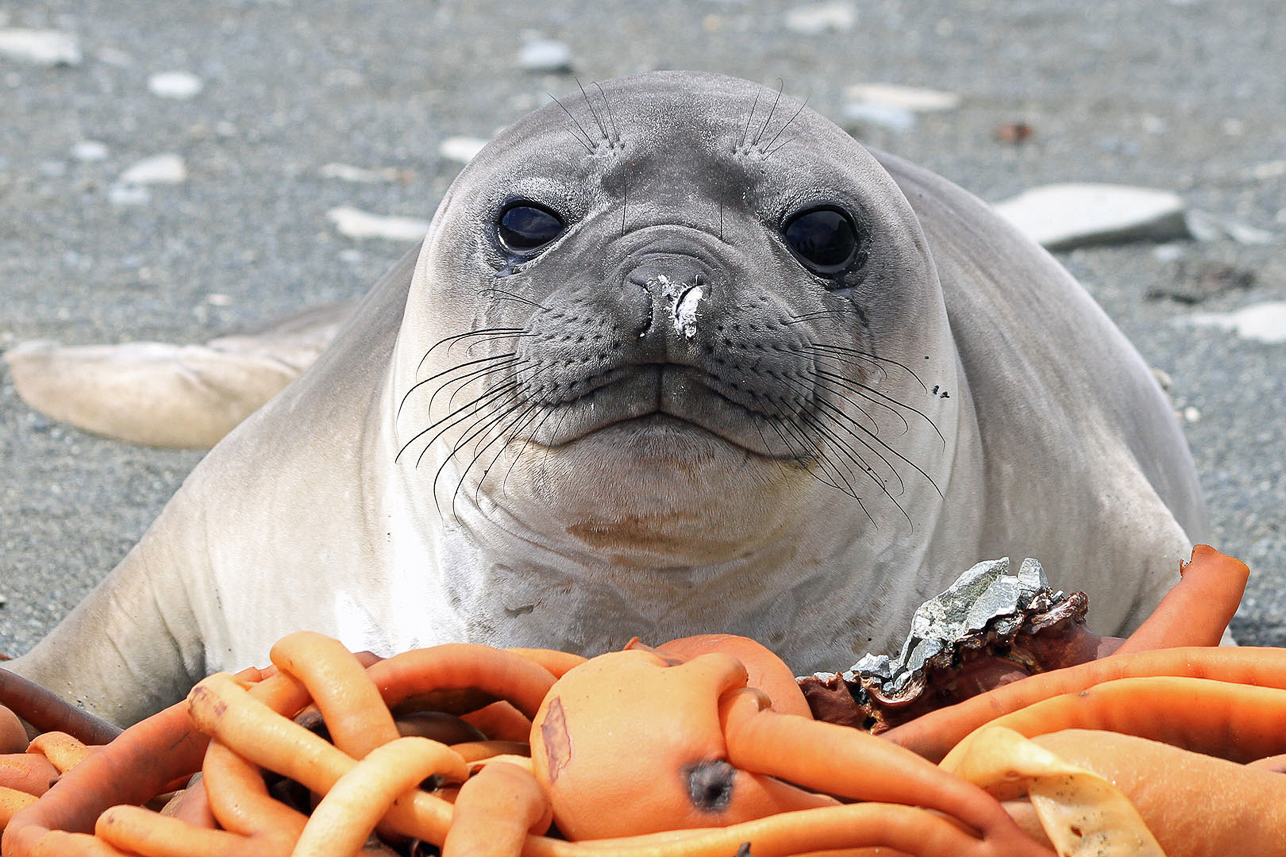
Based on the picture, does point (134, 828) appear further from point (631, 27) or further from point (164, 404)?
point (631, 27)

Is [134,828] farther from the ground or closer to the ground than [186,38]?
closer to the ground

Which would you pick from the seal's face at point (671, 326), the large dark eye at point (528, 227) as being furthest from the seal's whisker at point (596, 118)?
the large dark eye at point (528, 227)

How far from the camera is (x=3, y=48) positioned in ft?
25.1

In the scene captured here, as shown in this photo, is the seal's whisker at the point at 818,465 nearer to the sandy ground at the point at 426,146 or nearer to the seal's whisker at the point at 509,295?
the seal's whisker at the point at 509,295

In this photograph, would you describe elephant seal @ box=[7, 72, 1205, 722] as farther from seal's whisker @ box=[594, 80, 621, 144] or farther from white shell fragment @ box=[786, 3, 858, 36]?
white shell fragment @ box=[786, 3, 858, 36]

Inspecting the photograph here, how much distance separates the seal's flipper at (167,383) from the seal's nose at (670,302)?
2.30 meters

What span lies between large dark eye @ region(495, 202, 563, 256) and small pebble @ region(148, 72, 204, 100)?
564 cm

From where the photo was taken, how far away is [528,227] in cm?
218

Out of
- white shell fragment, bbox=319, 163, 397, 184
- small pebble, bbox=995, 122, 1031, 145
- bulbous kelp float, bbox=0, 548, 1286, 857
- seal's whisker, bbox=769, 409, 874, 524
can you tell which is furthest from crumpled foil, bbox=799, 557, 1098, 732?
small pebble, bbox=995, 122, 1031, 145

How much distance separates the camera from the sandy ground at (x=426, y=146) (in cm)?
395

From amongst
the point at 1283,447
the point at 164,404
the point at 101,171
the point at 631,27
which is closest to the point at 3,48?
the point at 101,171

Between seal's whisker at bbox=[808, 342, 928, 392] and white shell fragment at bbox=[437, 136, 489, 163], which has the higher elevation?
seal's whisker at bbox=[808, 342, 928, 392]

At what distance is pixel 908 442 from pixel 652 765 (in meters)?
0.90

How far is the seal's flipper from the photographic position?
3961 millimetres
